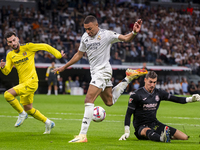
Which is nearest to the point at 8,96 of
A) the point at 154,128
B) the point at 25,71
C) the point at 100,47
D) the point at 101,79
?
the point at 25,71

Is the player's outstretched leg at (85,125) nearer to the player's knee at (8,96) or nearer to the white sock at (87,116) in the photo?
the white sock at (87,116)

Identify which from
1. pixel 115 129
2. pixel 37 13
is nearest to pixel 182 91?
pixel 37 13

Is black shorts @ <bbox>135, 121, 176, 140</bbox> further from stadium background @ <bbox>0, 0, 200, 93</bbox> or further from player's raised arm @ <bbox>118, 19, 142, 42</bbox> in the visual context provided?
stadium background @ <bbox>0, 0, 200, 93</bbox>

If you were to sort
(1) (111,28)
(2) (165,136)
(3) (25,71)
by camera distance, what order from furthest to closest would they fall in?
1. (1) (111,28)
2. (3) (25,71)
3. (2) (165,136)

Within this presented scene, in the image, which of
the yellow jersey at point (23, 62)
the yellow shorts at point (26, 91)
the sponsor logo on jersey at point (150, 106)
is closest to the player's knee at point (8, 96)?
the yellow shorts at point (26, 91)

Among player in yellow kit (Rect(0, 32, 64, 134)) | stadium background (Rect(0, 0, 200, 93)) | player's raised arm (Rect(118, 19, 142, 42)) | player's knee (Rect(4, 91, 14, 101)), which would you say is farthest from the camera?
stadium background (Rect(0, 0, 200, 93))

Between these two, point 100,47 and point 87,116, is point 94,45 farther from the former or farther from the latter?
point 87,116

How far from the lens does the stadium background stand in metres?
24.2

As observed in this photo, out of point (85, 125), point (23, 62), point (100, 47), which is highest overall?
point (100, 47)

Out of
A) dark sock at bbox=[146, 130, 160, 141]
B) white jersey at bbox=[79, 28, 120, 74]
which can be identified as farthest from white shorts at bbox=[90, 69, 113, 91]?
dark sock at bbox=[146, 130, 160, 141]

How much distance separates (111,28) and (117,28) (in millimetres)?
702

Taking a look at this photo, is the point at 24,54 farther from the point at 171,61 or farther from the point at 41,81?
the point at 171,61

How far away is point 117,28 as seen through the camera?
28000mm

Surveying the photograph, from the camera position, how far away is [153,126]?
6418mm
